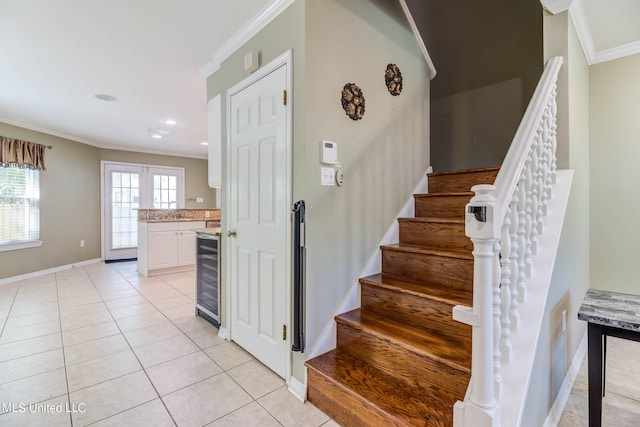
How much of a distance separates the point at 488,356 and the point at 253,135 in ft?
6.45

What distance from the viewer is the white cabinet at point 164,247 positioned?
4.91m

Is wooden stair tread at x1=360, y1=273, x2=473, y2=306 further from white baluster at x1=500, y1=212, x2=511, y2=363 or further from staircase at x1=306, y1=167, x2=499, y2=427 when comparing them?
white baluster at x1=500, y1=212, x2=511, y2=363

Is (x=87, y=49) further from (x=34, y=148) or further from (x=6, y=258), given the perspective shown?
(x=6, y=258)

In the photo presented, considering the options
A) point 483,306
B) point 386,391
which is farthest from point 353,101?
point 386,391

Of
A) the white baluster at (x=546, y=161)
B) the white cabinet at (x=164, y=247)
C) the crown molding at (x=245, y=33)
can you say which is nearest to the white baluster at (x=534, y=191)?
the white baluster at (x=546, y=161)

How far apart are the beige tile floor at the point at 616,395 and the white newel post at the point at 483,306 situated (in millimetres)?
1091

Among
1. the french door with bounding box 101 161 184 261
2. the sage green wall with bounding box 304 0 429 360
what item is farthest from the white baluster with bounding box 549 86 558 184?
the french door with bounding box 101 161 184 261

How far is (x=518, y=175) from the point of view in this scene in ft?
4.05

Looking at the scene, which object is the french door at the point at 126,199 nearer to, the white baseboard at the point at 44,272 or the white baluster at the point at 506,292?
the white baseboard at the point at 44,272

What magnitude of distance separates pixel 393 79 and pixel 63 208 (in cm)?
634

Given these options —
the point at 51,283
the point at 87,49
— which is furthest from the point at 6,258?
the point at 87,49

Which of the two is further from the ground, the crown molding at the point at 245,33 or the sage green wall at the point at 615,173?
the crown molding at the point at 245,33

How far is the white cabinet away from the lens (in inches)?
193

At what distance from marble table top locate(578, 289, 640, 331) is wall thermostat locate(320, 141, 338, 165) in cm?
153
